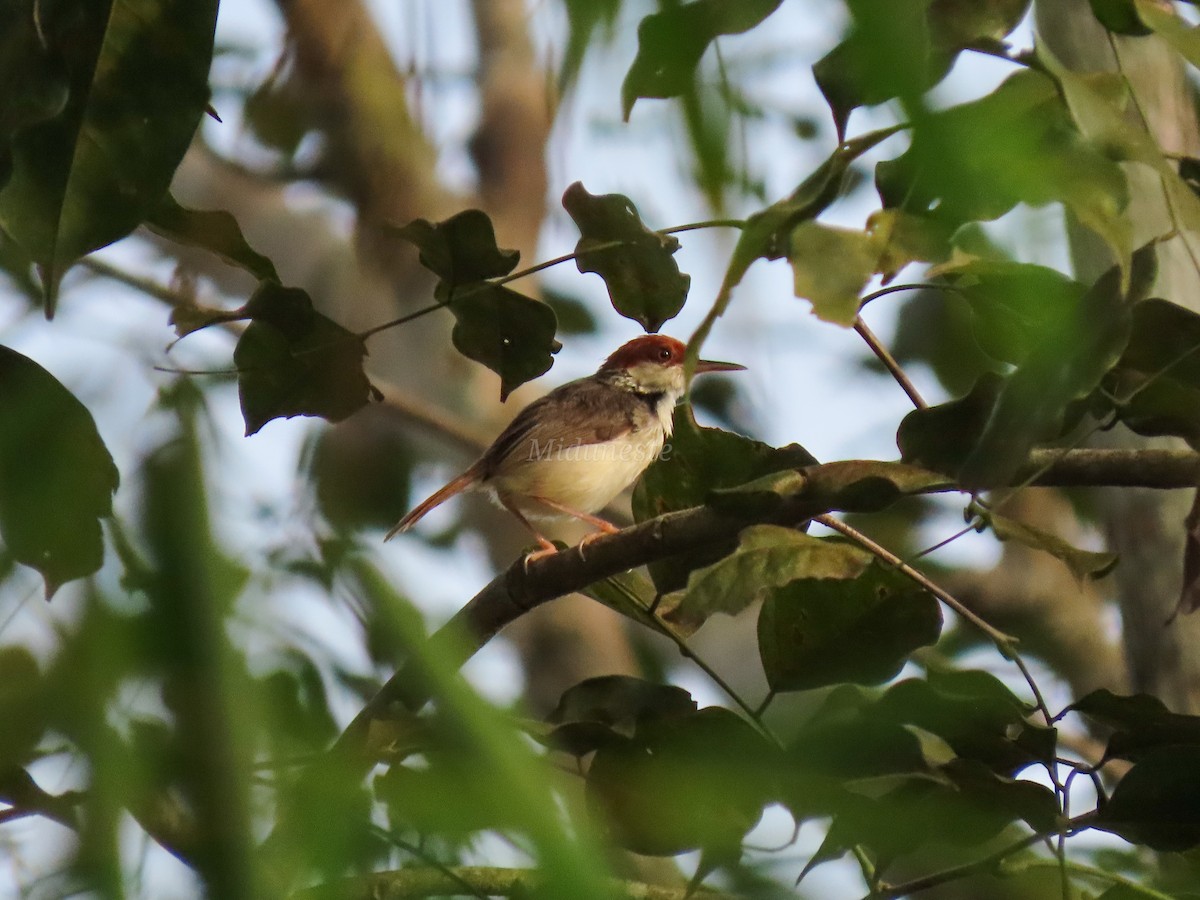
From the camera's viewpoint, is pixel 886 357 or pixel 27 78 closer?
pixel 27 78

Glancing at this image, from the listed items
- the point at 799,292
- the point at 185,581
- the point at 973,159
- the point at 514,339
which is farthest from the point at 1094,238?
the point at 185,581

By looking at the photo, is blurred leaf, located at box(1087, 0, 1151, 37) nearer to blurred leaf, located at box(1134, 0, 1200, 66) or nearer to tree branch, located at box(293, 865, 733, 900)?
blurred leaf, located at box(1134, 0, 1200, 66)

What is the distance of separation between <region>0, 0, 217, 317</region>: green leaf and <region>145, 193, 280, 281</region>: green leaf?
0.26 metres

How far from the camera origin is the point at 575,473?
454 cm

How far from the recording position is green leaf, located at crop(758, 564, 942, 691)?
6.54 feet

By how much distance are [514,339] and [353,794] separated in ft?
5.35

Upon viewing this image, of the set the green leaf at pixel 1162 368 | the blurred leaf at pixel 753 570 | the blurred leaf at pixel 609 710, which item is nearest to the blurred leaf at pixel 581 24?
the blurred leaf at pixel 753 570

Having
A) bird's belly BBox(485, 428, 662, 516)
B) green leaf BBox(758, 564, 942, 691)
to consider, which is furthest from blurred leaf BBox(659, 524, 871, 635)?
bird's belly BBox(485, 428, 662, 516)

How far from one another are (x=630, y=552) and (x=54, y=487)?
1177 mm

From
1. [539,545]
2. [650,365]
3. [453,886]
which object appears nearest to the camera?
[453,886]

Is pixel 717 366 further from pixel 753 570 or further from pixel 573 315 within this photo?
pixel 753 570

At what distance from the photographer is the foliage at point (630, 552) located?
0.71m

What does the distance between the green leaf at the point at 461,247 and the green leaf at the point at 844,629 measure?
714 mm

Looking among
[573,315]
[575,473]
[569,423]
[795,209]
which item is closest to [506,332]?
[795,209]
